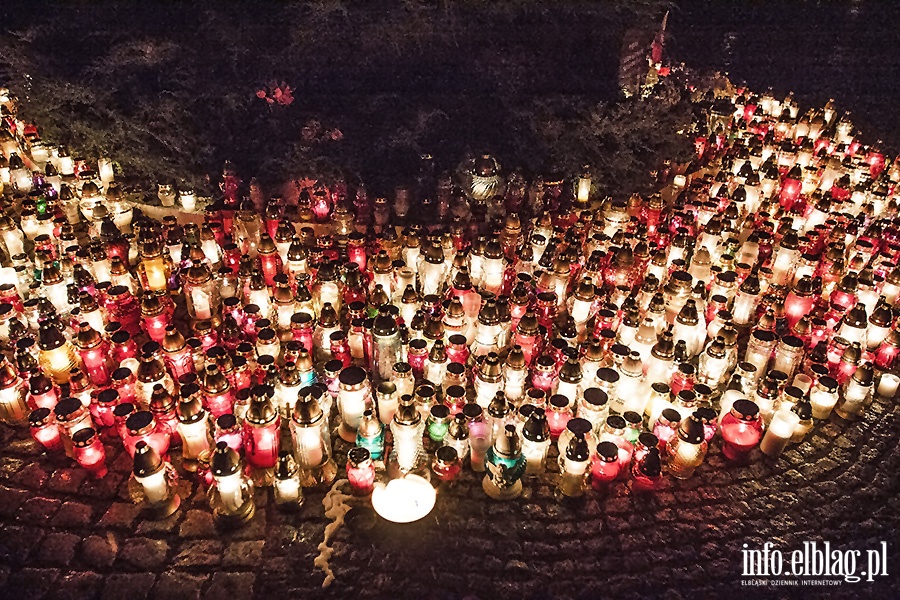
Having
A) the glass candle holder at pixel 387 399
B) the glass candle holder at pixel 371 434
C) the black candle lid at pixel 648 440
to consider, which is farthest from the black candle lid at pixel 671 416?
the glass candle holder at pixel 371 434

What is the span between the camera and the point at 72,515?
364 centimetres

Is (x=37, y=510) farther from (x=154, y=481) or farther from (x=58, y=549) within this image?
(x=154, y=481)

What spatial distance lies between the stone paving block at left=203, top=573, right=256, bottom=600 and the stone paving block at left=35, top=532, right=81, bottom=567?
87 centimetres

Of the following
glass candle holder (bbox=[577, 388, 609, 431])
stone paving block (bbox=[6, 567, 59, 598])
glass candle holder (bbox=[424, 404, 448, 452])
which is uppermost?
glass candle holder (bbox=[577, 388, 609, 431])

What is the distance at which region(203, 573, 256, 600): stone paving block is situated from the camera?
10.8ft

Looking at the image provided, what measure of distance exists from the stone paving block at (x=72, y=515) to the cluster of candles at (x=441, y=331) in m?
0.24

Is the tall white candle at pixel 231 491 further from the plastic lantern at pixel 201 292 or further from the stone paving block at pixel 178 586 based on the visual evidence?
the plastic lantern at pixel 201 292

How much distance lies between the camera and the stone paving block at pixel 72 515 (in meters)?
3.60

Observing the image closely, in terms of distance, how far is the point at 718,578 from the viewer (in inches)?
137

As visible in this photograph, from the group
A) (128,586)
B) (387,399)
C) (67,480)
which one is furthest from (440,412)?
(67,480)

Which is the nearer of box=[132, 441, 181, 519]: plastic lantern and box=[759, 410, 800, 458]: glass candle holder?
box=[132, 441, 181, 519]: plastic lantern

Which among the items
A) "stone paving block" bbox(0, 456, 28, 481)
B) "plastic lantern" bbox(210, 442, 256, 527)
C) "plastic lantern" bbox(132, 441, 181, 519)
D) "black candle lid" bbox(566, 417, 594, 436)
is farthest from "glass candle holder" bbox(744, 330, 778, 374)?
"stone paving block" bbox(0, 456, 28, 481)

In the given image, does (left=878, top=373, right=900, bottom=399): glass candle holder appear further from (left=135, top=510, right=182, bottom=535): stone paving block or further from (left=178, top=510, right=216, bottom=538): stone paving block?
(left=135, top=510, right=182, bottom=535): stone paving block

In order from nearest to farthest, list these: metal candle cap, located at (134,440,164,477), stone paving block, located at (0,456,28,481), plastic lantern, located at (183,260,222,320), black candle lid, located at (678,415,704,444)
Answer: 1. metal candle cap, located at (134,440,164,477)
2. black candle lid, located at (678,415,704,444)
3. stone paving block, located at (0,456,28,481)
4. plastic lantern, located at (183,260,222,320)
